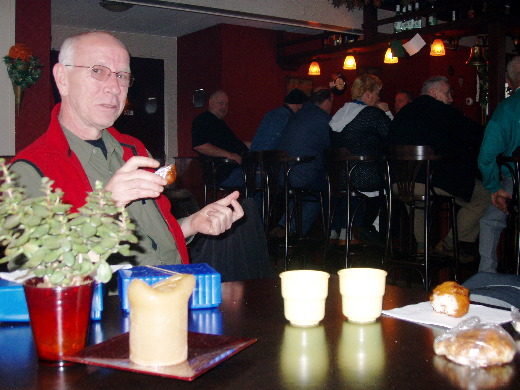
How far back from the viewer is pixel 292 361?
0.82 meters

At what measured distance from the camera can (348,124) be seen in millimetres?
4230

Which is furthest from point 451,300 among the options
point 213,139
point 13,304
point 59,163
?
point 213,139

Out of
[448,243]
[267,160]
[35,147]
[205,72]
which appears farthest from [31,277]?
[205,72]

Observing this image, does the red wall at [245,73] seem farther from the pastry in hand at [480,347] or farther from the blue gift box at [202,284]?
the pastry in hand at [480,347]

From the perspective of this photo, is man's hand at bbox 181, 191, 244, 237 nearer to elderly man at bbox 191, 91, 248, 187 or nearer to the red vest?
the red vest

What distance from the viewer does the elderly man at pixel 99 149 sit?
5.15 feet

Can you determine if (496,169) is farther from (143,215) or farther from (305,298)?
(305,298)

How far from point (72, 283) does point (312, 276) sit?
39cm

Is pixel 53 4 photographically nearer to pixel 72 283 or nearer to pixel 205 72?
pixel 205 72

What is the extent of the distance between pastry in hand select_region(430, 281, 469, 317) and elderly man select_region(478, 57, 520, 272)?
2759 mm

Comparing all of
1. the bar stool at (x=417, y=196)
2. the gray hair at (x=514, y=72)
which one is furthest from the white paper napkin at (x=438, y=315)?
the gray hair at (x=514, y=72)

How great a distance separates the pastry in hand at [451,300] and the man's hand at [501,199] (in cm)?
281

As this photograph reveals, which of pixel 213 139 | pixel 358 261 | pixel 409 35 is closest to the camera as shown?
pixel 358 261

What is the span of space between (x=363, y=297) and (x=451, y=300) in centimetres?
16
